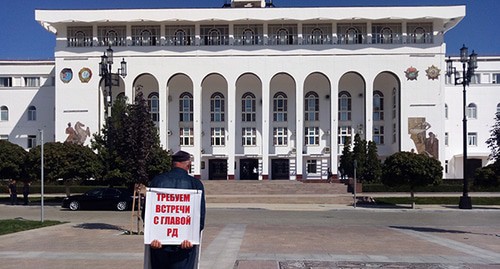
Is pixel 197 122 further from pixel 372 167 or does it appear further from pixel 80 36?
pixel 372 167

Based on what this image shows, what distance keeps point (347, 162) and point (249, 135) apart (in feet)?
38.4

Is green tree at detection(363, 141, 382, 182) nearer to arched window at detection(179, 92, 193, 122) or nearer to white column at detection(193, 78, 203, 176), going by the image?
white column at detection(193, 78, 203, 176)

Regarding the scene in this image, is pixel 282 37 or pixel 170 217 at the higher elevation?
pixel 282 37

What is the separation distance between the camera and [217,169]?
58406 mm

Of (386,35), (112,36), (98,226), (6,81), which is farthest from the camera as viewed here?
(6,81)

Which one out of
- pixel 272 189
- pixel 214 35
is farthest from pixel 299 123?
pixel 214 35

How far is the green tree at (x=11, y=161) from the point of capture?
34.8 m

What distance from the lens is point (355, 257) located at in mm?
11758

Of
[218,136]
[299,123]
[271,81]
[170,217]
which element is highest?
[271,81]

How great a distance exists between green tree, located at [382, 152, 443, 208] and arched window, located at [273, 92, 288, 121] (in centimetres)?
2462

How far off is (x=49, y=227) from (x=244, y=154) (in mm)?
38749

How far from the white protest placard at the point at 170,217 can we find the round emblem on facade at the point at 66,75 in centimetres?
5204

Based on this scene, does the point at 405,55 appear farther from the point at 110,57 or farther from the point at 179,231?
the point at 179,231

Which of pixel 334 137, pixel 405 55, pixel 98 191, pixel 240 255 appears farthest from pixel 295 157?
pixel 240 255
